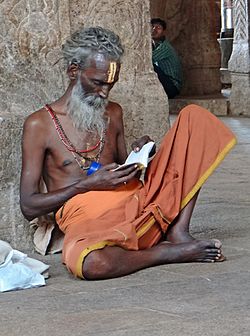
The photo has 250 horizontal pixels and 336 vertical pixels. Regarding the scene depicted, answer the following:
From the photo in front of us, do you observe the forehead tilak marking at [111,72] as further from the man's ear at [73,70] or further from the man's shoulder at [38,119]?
the man's shoulder at [38,119]

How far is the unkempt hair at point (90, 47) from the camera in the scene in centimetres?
436

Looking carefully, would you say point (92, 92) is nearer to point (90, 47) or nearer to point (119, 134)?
point (90, 47)

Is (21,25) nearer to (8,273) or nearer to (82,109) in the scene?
(82,109)

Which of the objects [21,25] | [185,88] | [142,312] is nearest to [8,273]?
[142,312]

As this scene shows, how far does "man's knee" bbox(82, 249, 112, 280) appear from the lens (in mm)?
4016

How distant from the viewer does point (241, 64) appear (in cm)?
1218

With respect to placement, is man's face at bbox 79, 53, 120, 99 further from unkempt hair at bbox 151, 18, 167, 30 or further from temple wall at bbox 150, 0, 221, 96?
temple wall at bbox 150, 0, 221, 96

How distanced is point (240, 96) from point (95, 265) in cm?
827

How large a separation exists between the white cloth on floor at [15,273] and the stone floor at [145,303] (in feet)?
0.15

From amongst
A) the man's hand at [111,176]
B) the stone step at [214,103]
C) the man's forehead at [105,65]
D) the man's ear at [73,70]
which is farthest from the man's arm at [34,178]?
the stone step at [214,103]

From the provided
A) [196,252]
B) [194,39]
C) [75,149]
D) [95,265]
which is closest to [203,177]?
[196,252]

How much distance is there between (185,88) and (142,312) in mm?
9690

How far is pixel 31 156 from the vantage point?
4.35 meters

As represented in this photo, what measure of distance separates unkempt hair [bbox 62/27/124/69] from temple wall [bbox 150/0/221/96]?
27.6 ft
